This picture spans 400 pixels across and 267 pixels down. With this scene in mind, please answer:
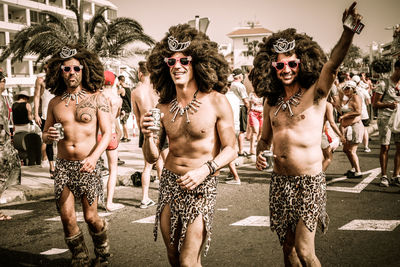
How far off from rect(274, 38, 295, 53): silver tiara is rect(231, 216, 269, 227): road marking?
9.40ft

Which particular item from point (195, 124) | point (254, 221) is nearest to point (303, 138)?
point (195, 124)

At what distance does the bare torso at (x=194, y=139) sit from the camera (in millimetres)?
3238

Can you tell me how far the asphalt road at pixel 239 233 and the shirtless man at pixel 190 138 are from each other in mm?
1413

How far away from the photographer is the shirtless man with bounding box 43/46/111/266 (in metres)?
4.13

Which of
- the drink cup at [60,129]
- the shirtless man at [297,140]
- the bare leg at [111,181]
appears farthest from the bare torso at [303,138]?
the bare leg at [111,181]

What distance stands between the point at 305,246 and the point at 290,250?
0.82 ft

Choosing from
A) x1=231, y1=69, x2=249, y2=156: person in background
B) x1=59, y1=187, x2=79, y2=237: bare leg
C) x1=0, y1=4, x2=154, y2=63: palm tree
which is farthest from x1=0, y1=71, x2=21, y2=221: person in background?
x1=0, y1=4, x2=154, y2=63: palm tree

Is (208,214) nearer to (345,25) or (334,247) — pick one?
(345,25)

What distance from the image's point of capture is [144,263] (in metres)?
4.43

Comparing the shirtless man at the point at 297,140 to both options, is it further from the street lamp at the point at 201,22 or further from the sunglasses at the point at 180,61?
the street lamp at the point at 201,22

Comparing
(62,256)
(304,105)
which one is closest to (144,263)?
(62,256)

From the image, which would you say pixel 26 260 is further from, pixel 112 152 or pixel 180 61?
pixel 180 61

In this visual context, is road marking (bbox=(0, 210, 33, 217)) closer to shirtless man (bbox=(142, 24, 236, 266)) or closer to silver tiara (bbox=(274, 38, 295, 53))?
shirtless man (bbox=(142, 24, 236, 266))

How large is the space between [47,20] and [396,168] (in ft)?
55.4
